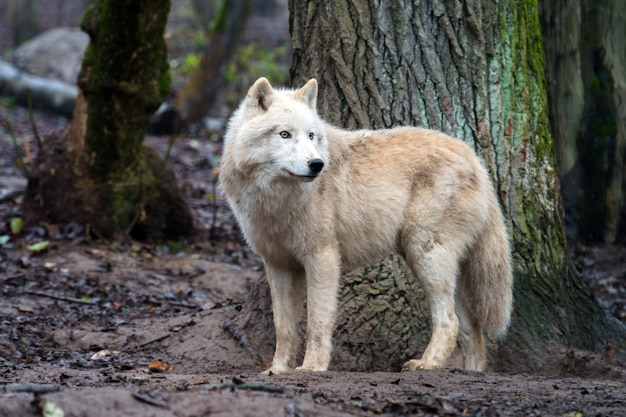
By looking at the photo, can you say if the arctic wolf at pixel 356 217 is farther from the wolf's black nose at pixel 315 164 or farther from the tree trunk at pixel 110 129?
the tree trunk at pixel 110 129

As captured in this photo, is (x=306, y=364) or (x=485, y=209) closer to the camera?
(x=306, y=364)

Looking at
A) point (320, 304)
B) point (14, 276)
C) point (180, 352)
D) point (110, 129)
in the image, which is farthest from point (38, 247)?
point (320, 304)

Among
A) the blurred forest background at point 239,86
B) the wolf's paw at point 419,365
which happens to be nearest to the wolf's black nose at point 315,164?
the wolf's paw at point 419,365

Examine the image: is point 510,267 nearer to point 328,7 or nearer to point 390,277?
point 390,277

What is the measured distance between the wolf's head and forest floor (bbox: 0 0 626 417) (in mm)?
1453

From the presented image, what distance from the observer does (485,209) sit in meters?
6.10

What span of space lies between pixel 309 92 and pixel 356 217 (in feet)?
3.36

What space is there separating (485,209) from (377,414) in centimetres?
235

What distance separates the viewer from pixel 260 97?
224 inches

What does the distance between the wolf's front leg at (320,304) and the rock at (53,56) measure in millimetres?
15832

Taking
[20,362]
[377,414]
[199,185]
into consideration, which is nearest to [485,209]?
[377,414]

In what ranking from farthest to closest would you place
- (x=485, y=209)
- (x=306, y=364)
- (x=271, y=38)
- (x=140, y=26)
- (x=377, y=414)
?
(x=271, y=38), (x=140, y=26), (x=485, y=209), (x=306, y=364), (x=377, y=414)

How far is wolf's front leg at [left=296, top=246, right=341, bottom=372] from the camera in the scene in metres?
5.70

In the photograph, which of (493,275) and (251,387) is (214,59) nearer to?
(493,275)
